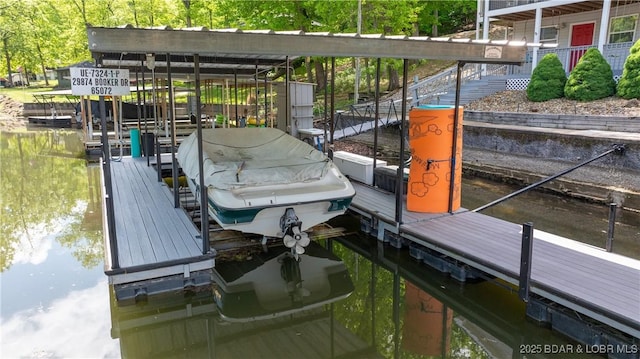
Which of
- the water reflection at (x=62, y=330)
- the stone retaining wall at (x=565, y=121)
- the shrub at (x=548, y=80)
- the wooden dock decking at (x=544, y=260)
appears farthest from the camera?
the shrub at (x=548, y=80)

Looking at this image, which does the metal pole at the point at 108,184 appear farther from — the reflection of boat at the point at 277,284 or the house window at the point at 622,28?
the house window at the point at 622,28

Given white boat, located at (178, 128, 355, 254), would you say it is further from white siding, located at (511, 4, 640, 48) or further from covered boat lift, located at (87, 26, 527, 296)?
white siding, located at (511, 4, 640, 48)

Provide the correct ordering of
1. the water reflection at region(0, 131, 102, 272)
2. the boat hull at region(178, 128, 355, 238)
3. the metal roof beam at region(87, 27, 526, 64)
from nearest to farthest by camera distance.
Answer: the metal roof beam at region(87, 27, 526, 64)
the boat hull at region(178, 128, 355, 238)
the water reflection at region(0, 131, 102, 272)

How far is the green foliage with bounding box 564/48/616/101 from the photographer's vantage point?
1412 centimetres

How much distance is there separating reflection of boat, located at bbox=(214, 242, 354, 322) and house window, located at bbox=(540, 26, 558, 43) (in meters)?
18.1

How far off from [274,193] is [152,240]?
1742 mm

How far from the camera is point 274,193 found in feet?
20.0

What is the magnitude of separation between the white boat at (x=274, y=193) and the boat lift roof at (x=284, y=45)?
1677mm

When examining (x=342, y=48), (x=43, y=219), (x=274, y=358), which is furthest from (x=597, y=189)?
(x=43, y=219)

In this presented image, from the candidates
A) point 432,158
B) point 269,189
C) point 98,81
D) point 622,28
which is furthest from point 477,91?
point 98,81

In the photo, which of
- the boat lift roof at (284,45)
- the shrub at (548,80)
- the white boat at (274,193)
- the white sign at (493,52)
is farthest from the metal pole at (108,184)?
the shrub at (548,80)

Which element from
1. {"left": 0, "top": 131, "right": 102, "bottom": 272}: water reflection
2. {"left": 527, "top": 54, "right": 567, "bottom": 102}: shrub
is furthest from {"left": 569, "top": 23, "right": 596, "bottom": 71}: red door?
{"left": 0, "top": 131, "right": 102, "bottom": 272}: water reflection

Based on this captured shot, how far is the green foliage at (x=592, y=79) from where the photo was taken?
1412cm

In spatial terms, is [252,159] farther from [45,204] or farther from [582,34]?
[582,34]
